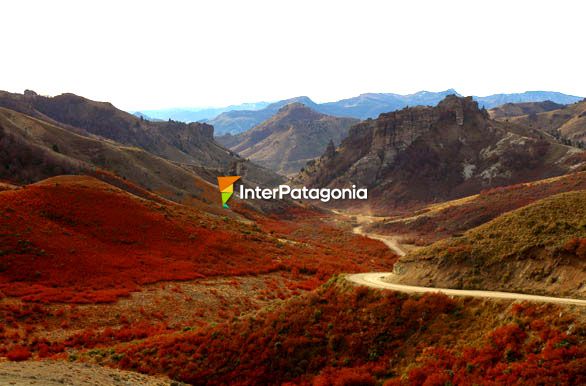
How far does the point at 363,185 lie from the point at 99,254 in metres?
133

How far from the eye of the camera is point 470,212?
3765 inches

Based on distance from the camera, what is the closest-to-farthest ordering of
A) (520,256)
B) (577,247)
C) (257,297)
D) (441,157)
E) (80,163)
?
(577,247)
(520,256)
(257,297)
(80,163)
(441,157)

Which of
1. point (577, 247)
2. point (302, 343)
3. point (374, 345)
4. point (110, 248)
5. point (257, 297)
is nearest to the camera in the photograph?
point (577, 247)

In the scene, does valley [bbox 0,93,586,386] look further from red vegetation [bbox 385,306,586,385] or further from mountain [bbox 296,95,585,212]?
mountain [bbox 296,95,585,212]

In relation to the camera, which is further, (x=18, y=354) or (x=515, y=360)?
(x=18, y=354)

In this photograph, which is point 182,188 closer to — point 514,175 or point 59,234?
point 59,234

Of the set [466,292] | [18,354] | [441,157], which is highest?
[441,157]

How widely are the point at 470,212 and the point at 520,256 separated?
3161 inches

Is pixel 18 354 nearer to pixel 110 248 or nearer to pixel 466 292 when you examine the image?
pixel 110 248

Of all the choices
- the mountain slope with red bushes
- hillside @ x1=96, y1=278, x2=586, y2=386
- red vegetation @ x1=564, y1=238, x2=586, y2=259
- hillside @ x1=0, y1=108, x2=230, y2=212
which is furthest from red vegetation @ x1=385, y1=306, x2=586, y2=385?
hillside @ x1=0, y1=108, x2=230, y2=212

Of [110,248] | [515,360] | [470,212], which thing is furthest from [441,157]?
[515,360]

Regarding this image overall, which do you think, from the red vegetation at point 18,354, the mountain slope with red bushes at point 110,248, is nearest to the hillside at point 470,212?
the mountain slope with red bushes at point 110,248

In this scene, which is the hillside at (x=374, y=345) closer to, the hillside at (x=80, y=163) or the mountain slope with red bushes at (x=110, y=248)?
the mountain slope with red bushes at (x=110, y=248)

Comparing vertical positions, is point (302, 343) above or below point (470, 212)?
above
